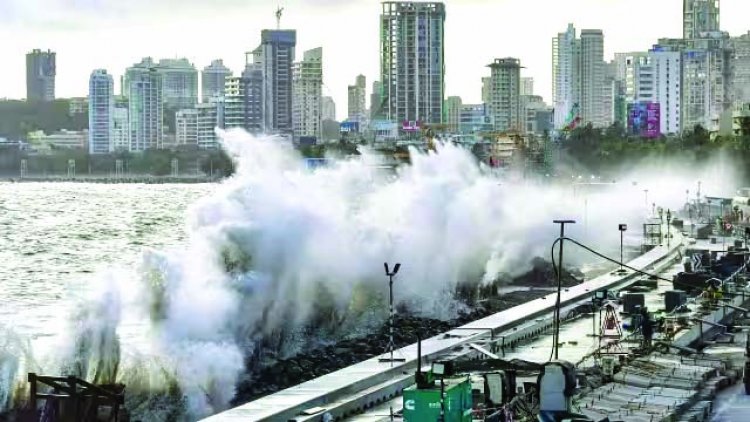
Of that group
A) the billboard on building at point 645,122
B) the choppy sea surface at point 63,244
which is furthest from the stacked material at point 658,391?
the billboard on building at point 645,122

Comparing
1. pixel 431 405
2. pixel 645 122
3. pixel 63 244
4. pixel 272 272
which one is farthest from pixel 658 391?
pixel 645 122

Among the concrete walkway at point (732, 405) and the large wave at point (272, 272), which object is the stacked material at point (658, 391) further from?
the large wave at point (272, 272)

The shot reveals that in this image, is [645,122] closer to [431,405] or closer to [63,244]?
[63,244]

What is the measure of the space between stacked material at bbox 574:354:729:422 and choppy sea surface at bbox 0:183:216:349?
14426 millimetres

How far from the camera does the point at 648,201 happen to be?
103 m

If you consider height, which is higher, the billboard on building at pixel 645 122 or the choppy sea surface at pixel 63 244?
the billboard on building at pixel 645 122

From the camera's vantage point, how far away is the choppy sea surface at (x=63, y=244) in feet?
160

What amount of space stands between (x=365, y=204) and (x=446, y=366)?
105ft

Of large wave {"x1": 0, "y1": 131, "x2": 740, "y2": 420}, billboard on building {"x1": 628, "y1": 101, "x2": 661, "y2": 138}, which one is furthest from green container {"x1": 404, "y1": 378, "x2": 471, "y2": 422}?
billboard on building {"x1": 628, "y1": 101, "x2": 661, "y2": 138}

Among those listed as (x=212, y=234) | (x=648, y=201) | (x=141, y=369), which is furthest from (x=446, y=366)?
(x=648, y=201)

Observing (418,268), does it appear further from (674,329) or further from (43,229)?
(43,229)

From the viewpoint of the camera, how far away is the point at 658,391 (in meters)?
24.4

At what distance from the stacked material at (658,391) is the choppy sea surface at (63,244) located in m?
14.4

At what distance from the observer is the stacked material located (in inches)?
879
